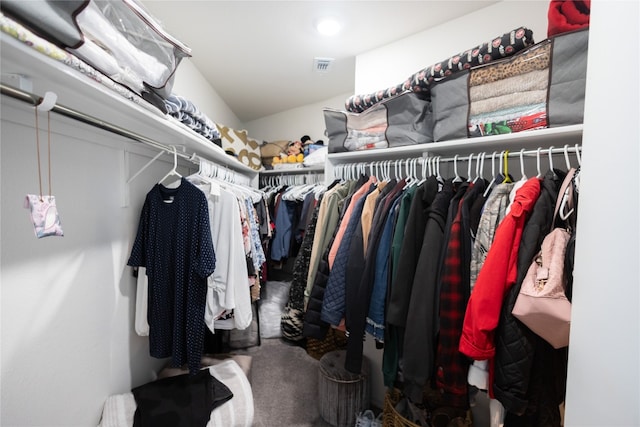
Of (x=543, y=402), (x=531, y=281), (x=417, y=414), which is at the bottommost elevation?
(x=417, y=414)

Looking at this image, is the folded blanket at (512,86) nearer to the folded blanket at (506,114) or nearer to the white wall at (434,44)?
the folded blanket at (506,114)

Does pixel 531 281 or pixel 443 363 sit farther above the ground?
pixel 531 281

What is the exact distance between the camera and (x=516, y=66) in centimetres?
99

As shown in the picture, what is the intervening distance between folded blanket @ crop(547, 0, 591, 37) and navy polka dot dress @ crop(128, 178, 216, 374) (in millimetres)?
1466

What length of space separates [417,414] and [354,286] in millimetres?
792

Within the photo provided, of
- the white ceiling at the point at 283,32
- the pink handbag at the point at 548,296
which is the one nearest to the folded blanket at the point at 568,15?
the white ceiling at the point at 283,32

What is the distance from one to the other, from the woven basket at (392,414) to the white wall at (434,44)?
0.31m

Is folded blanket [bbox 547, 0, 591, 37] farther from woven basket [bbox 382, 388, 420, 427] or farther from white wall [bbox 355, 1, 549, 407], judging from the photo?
woven basket [bbox 382, 388, 420, 427]

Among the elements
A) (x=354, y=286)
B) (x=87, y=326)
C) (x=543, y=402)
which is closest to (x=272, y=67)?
(x=354, y=286)

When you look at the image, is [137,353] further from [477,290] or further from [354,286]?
[477,290]

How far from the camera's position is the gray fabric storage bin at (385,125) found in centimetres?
130

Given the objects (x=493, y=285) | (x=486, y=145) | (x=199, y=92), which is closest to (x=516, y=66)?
(x=486, y=145)

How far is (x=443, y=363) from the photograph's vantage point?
2.80 ft

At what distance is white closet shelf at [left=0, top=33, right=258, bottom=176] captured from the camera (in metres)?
0.46
